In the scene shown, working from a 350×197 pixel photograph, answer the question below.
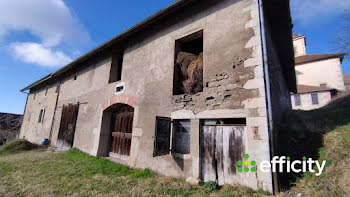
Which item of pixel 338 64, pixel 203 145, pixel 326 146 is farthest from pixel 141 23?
pixel 338 64

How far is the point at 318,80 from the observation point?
18719mm

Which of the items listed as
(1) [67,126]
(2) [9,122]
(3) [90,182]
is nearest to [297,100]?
(3) [90,182]

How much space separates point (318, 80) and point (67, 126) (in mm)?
25962

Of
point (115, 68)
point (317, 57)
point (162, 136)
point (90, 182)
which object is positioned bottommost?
point (90, 182)

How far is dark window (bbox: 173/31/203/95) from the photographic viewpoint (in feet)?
14.5

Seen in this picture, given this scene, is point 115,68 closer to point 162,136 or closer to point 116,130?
point 116,130

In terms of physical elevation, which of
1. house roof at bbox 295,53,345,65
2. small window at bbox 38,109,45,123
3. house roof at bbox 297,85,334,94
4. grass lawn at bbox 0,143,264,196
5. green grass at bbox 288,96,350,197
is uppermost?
house roof at bbox 295,53,345,65

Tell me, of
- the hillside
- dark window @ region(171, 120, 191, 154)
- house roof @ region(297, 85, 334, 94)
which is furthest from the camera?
house roof @ region(297, 85, 334, 94)

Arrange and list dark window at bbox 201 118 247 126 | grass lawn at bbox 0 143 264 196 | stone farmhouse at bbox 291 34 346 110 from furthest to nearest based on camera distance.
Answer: stone farmhouse at bbox 291 34 346 110 < dark window at bbox 201 118 247 126 < grass lawn at bbox 0 143 264 196

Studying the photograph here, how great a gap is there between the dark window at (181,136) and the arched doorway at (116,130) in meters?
2.22

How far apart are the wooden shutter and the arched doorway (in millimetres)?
2193

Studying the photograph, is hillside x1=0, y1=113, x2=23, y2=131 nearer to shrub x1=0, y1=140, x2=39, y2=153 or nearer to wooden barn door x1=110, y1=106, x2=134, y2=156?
shrub x1=0, y1=140, x2=39, y2=153

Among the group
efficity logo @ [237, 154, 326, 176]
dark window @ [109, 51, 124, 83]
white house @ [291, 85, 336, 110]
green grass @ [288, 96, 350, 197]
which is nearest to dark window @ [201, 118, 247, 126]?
efficity logo @ [237, 154, 326, 176]

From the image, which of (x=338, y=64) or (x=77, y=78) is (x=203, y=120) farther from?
(x=338, y=64)
